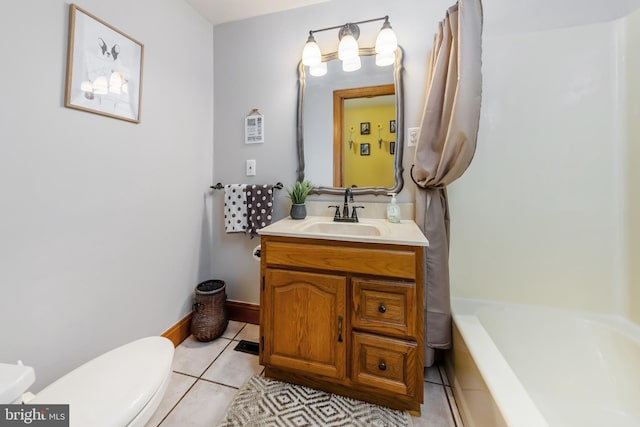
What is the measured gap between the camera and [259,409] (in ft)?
3.84

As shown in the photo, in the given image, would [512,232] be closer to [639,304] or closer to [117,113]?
[639,304]

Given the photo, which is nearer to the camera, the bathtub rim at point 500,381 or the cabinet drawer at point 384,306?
the bathtub rim at point 500,381

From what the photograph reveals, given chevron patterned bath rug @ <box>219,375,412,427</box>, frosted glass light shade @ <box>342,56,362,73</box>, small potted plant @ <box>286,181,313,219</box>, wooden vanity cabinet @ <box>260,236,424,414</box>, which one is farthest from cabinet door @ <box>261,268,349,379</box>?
frosted glass light shade @ <box>342,56,362,73</box>

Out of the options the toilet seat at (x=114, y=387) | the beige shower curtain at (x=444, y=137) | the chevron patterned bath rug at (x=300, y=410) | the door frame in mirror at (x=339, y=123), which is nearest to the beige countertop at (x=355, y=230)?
the beige shower curtain at (x=444, y=137)

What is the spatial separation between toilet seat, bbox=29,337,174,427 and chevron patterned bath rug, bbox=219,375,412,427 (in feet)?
1.57

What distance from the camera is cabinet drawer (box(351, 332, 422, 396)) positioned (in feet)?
3.59

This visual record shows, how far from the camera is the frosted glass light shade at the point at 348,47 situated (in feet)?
4.87

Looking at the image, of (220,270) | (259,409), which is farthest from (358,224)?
(220,270)

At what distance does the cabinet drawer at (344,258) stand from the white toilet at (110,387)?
1.88 ft

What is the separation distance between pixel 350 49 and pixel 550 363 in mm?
1938

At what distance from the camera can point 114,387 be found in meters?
0.77

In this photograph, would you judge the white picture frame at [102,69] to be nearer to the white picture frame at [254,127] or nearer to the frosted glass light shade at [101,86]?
the frosted glass light shade at [101,86]

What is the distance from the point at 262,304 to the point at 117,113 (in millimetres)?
1193

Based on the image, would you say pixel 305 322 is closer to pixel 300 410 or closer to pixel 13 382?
pixel 300 410
